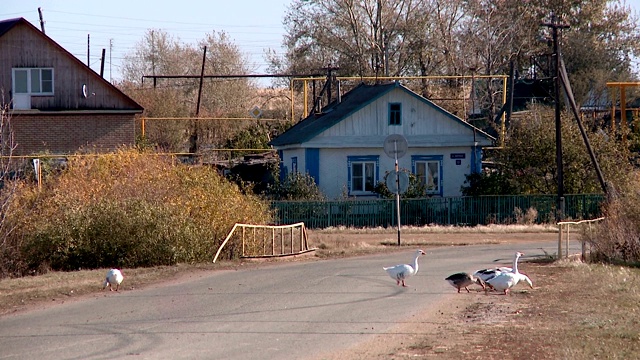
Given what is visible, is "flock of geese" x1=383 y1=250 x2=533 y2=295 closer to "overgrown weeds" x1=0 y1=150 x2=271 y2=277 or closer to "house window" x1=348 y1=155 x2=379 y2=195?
"overgrown weeds" x1=0 y1=150 x2=271 y2=277

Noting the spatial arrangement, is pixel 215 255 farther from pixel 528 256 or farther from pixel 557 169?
pixel 557 169

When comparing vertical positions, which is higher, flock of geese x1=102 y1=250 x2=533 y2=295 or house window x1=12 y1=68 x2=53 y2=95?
house window x1=12 y1=68 x2=53 y2=95

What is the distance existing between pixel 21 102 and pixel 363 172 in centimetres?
1641

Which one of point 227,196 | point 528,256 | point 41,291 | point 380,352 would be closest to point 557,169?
point 528,256

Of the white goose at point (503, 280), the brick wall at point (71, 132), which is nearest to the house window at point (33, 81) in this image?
the brick wall at point (71, 132)

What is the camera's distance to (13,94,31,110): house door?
43219 mm

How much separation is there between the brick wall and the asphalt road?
2565cm

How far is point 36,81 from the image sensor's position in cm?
4400

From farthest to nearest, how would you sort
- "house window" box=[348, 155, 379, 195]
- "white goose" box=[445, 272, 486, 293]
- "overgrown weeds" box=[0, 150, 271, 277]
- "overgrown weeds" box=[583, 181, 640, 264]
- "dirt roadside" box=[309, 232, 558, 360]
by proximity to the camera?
"house window" box=[348, 155, 379, 195]
"overgrown weeds" box=[583, 181, 640, 264]
"overgrown weeds" box=[0, 150, 271, 277]
"white goose" box=[445, 272, 486, 293]
"dirt roadside" box=[309, 232, 558, 360]

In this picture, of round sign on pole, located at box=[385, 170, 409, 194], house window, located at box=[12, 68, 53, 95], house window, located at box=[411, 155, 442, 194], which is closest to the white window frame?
house window, located at box=[12, 68, 53, 95]

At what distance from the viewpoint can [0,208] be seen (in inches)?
844

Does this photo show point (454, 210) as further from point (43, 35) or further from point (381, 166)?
point (43, 35)

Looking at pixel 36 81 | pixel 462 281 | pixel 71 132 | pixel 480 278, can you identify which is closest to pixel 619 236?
pixel 480 278

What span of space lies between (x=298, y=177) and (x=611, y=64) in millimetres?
35015
